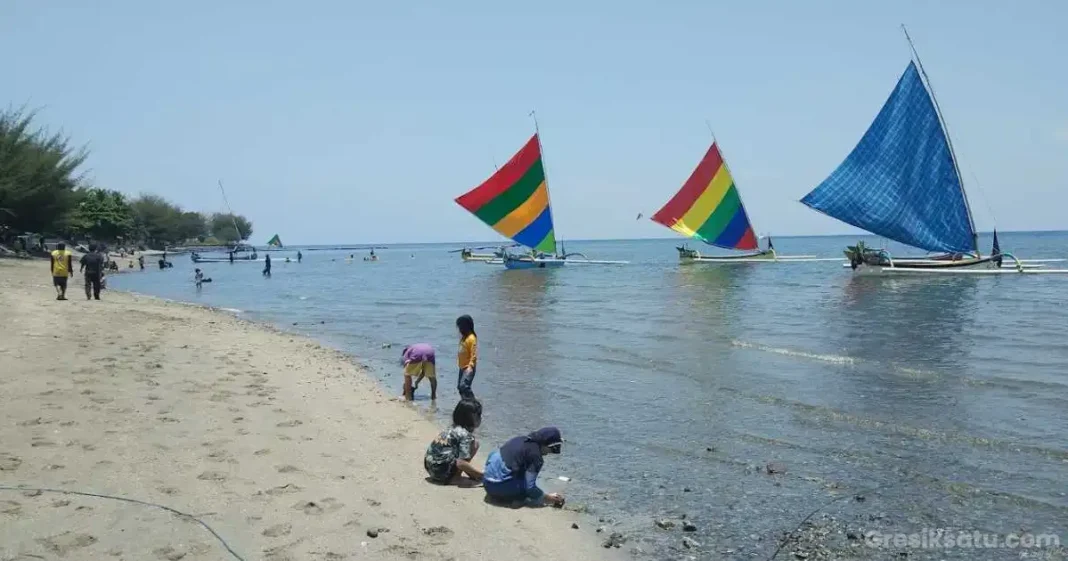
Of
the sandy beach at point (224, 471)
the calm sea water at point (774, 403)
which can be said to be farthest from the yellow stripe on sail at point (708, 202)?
the sandy beach at point (224, 471)

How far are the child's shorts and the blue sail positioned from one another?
2802 cm

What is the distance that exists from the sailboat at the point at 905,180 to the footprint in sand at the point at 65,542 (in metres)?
34.2

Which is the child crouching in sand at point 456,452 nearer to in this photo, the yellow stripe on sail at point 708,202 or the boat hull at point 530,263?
the boat hull at point 530,263

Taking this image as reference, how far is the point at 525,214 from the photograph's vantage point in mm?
48594

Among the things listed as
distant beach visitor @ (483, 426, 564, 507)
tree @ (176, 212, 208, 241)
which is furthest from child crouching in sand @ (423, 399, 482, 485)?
tree @ (176, 212, 208, 241)

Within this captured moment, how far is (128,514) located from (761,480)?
5.55 meters

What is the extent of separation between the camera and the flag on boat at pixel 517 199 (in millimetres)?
46469

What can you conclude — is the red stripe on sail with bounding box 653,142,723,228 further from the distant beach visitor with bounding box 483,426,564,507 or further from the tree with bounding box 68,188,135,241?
the tree with bounding box 68,188,135,241

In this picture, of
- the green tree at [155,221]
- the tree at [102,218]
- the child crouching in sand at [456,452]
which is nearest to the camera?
the child crouching in sand at [456,452]

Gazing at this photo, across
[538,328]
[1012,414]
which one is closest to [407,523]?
[1012,414]

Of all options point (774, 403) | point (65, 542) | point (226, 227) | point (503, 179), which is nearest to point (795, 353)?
point (774, 403)

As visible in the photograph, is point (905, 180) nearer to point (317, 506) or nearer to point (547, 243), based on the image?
point (547, 243)

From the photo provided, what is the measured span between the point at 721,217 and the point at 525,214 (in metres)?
13.4

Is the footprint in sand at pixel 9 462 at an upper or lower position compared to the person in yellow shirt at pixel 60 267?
lower
